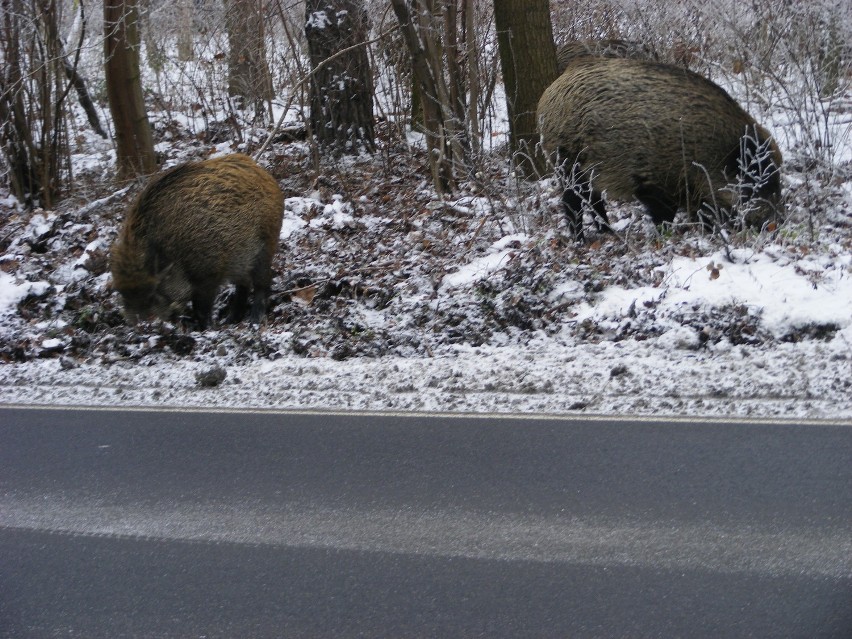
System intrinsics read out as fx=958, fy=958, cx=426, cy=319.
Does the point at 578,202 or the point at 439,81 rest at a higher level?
the point at 439,81

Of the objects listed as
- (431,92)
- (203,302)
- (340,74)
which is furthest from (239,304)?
(340,74)

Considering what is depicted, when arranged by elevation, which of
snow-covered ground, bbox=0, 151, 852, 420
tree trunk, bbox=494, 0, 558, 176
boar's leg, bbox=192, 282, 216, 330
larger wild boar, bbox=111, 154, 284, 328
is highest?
tree trunk, bbox=494, 0, 558, 176

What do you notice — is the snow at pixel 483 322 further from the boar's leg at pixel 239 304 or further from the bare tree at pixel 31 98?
the bare tree at pixel 31 98

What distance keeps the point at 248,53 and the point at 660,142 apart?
897 centimetres

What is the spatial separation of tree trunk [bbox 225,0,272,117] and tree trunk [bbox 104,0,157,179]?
2.45m

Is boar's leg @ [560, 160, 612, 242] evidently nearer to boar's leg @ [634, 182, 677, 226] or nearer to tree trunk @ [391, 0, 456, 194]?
boar's leg @ [634, 182, 677, 226]

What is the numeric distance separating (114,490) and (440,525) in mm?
2036

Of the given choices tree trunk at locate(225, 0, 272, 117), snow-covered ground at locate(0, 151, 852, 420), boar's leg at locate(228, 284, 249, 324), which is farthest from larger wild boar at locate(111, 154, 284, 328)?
tree trunk at locate(225, 0, 272, 117)

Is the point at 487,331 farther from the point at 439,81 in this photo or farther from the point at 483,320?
the point at 439,81

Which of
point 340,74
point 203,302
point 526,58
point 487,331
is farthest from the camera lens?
point 340,74

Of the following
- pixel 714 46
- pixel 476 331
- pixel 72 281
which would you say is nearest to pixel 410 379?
pixel 476 331

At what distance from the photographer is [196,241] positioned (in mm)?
9188

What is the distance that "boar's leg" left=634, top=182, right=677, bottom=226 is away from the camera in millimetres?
9898

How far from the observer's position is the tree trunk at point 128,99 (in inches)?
535
